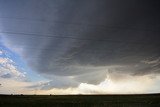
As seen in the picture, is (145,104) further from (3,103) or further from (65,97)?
(3,103)

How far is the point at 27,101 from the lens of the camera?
27344 mm

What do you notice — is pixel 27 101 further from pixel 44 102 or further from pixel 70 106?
pixel 70 106

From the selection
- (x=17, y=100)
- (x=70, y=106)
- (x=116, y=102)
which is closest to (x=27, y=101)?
(x=17, y=100)

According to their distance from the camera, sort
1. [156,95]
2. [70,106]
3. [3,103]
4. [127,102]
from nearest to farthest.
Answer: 1. [3,103]
2. [70,106]
3. [127,102]
4. [156,95]

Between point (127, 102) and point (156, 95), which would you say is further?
point (156, 95)

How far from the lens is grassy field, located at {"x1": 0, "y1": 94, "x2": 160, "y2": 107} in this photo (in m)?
27.1

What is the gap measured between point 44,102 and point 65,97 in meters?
3.01

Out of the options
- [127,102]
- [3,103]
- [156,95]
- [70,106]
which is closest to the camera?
[3,103]

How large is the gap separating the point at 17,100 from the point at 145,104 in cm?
1595

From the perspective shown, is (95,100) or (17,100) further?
(95,100)

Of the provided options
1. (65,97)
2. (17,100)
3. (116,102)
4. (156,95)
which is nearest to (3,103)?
(17,100)

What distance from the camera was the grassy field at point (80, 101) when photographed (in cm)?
2712

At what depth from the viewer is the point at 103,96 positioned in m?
30.5

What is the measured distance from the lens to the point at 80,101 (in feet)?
93.8
